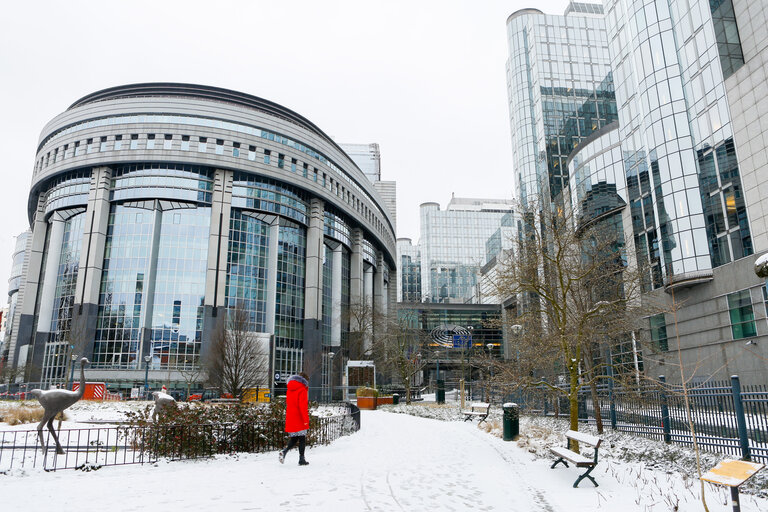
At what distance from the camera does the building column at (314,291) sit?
6134 cm

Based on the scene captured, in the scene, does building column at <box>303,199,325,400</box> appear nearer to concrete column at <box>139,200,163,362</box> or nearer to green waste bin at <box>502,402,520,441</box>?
concrete column at <box>139,200,163,362</box>

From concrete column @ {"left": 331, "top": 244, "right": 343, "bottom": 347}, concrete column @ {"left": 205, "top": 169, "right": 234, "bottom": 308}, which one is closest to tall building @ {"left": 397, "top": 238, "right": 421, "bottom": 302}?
concrete column @ {"left": 331, "top": 244, "right": 343, "bottom": 347}

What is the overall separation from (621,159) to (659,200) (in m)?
9.73

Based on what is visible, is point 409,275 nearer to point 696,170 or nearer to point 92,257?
point 92,257

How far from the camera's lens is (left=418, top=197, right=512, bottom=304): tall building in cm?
14175

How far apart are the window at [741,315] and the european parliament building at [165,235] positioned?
3958 cm

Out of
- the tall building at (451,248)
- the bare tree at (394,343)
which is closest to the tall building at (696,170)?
the bare tree at (394,343)

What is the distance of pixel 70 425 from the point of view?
17859mm

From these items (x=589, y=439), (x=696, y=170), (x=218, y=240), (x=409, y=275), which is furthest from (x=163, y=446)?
(x=409, y=275)

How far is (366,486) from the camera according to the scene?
27.3ft

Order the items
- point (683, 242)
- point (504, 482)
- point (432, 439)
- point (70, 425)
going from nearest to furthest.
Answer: point (504, 482) → point (432, 439) → point (70, 425) → point (683, 242)

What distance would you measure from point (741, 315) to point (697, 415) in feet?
74.0

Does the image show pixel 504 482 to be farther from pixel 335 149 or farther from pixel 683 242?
pixel 335 149

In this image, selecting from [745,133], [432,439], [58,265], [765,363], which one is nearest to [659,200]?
[745,133]
